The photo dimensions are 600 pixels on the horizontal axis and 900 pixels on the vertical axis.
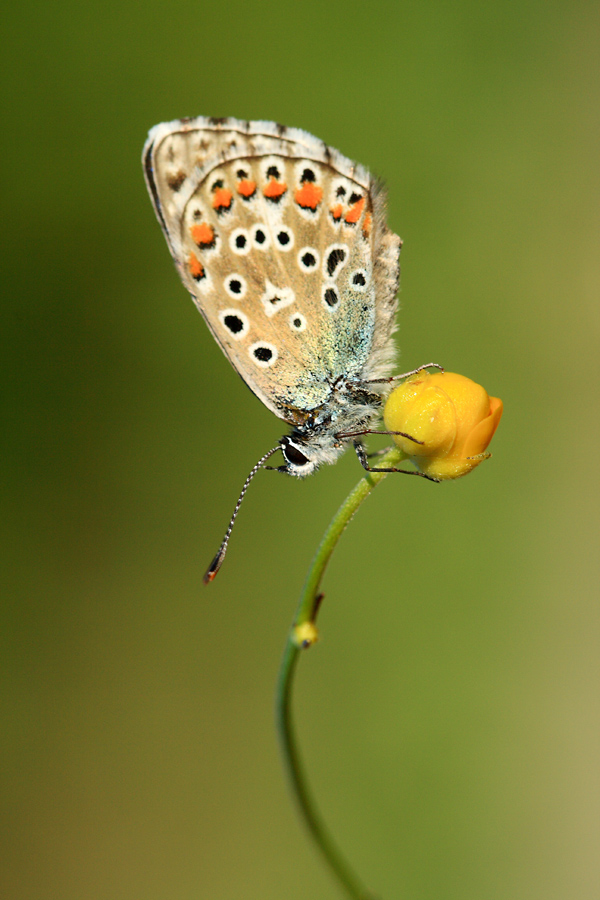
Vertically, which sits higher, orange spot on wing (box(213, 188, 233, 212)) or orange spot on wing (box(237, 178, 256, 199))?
orange spot on wing (box(237, 178, 256, 199))

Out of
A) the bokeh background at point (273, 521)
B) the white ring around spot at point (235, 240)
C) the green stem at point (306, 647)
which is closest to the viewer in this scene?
the green stem at point (306, 647)

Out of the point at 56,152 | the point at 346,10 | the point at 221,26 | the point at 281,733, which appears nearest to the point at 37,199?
the point at 56,152

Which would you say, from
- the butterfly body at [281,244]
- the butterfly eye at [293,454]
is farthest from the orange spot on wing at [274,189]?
the butterfly eye at [293,454]

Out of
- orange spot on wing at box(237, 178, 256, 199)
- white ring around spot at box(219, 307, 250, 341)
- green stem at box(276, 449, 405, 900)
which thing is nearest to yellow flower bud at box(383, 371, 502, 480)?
green stem at box(276, 449, 405, 900)

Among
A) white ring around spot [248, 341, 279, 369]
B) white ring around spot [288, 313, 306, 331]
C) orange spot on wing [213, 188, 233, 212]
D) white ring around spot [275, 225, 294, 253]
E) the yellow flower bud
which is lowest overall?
the yellow flower bud

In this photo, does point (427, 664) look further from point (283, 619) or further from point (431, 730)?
point (283, 619)

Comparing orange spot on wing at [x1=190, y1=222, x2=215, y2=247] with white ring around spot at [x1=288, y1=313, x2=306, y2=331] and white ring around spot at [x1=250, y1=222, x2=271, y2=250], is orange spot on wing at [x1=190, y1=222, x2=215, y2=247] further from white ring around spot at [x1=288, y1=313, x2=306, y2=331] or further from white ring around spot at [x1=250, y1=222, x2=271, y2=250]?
white ring around spot at [x1=288, y1=313, x2=306, y2=331]

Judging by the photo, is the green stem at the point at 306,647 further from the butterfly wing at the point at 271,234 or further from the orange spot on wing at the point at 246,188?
the orange spot on wing at the point at 246,188
